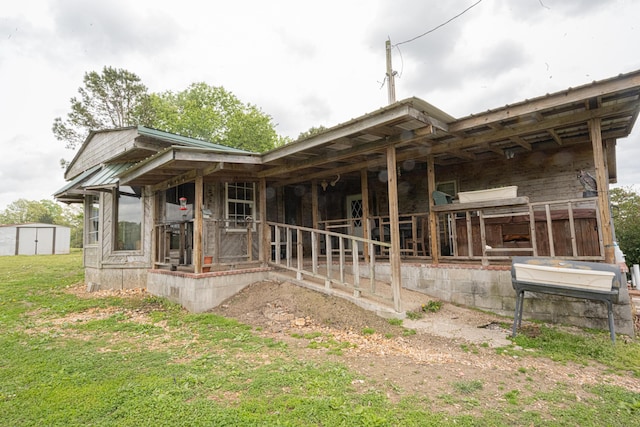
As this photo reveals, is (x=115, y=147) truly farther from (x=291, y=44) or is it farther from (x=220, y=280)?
(x=291, y=44)

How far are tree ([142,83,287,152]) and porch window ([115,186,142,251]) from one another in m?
16.7

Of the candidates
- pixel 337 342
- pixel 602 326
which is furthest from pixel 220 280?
pixel 602 326

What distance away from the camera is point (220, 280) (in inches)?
241

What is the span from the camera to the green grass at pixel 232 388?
2.29 m

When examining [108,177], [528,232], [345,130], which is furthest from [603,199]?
[108,177]

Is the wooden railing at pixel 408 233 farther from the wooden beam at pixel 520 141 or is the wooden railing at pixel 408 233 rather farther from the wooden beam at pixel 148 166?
the wooden beam at pixel 148 166

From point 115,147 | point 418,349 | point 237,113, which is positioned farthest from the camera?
point 237,113

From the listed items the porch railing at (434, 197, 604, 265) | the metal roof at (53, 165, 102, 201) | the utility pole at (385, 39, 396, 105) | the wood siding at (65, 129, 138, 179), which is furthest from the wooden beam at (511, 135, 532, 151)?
the metal roof at (53, 165, 102, 201)

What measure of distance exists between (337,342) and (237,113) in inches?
1082

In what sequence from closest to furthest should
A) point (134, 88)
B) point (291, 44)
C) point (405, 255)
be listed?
point (405, 255), point (291, 44), point (134, 88)

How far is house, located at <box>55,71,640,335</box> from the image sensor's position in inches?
177

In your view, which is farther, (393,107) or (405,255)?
(405,255)

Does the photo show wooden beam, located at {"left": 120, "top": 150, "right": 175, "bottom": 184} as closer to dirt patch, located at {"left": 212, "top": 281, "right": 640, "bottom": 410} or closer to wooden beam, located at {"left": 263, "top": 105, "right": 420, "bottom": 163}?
wooden beam, located at {"left": 263, "top": 105, "right": 420, "bottom": 163}

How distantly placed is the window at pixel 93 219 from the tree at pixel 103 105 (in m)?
12.3
